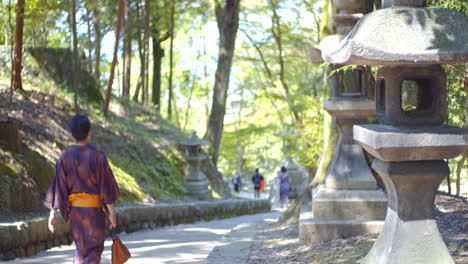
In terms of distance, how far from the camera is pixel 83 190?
17.1 feet

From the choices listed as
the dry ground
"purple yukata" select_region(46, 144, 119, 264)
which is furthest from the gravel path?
"purple yukata" select_region(46, 144, 119, 264)

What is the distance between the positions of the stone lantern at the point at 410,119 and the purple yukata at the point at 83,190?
2.33m

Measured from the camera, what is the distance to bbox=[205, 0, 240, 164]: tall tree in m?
18.0

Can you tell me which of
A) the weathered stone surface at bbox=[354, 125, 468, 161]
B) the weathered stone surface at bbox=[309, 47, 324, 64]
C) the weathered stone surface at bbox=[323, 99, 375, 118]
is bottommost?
the weathered stone surface at bbox=[354, 125, 468, 161]

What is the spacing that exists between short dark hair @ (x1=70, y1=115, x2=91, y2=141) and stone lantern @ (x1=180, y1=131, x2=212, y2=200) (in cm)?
→ 1054

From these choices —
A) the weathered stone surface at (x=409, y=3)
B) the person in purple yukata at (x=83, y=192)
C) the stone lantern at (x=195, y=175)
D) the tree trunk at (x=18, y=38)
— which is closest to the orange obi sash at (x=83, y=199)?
the person in purple yukata at (x=83, y=192)

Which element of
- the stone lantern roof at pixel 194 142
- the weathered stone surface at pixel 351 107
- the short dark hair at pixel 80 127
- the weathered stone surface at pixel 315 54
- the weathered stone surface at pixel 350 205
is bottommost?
the weathered stone surface at pixel 350 205

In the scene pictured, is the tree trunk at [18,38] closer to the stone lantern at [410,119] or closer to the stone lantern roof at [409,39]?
the stone lantern at [410,119]

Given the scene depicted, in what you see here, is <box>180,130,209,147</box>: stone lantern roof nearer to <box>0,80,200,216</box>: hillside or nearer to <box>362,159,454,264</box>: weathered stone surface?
<box>0,80,200,216</box>: hillside

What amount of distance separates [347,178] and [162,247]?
10.1ft

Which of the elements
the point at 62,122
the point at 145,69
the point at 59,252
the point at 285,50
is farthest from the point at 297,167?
the point at 59,252

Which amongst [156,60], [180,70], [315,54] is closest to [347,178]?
[315,54]

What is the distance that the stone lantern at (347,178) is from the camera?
24.1 feet

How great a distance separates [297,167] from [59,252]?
1996 cm
